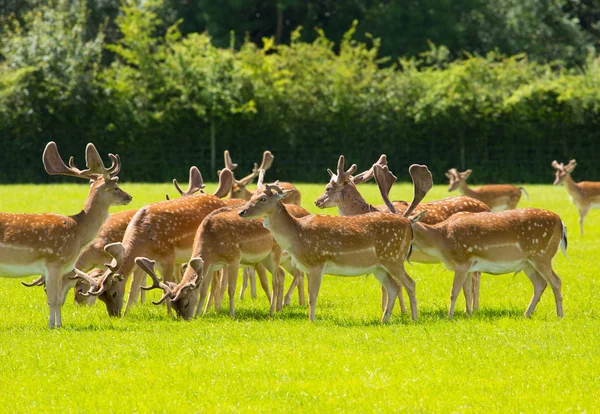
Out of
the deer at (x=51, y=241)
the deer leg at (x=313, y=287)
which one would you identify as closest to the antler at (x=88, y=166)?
the deer at (x=51, y=241)

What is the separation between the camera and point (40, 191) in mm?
25875

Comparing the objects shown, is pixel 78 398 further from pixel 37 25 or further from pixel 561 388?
pixel 37 25

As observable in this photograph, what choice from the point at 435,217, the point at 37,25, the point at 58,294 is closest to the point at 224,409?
the point at 58,294

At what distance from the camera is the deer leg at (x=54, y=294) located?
31.4ft

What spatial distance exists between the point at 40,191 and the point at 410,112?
12.5 meters

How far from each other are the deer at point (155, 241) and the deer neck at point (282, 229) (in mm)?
1407

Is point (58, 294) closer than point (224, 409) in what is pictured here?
No

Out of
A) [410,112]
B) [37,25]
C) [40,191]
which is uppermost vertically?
[37,25]

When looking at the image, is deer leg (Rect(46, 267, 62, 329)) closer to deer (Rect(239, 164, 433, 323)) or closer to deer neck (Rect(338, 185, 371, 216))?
deer (Rect(239, 164, 433, 323))

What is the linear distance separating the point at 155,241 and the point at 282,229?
1.57 metres

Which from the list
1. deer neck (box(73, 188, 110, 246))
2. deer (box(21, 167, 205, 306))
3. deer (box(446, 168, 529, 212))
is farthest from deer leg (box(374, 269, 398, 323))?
deer (box(446, 168, 529, 212))

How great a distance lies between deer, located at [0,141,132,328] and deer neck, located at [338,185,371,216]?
2593 mm

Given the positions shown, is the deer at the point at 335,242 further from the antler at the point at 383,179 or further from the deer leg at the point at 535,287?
the deer leg at the point at 535,287

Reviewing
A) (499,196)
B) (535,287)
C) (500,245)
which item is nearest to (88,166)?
(500,245)
